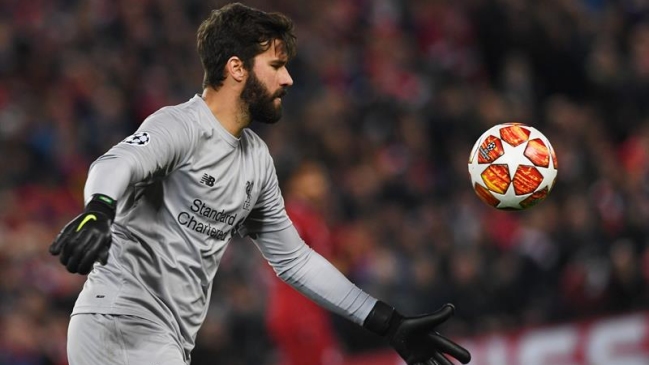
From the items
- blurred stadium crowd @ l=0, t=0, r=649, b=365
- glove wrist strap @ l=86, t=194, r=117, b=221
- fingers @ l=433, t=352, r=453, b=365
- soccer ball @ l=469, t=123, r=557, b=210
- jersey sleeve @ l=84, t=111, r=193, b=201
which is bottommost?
glove wrist strap @ l=86, t=194, r=117, b=221

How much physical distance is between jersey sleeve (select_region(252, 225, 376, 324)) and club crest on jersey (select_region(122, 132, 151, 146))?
98 centimetres

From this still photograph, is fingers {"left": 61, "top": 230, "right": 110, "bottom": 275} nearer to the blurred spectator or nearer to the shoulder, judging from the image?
the shoulder

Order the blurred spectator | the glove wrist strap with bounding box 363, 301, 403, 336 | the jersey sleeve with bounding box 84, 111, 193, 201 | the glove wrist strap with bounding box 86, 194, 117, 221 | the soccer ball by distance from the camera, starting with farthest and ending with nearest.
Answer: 1. the blurred spectator
2. the soccer ball
3. the glove wrist strap with bounding box 363, 301, 403, 336
4. the jersey sleeve with bounding box 84, 111, 193, 201
5. the glove wrist strap with bounding box 86, 194, 117, 221

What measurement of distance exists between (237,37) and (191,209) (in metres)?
0.73

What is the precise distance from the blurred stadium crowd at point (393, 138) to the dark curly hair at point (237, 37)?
499 centimetres

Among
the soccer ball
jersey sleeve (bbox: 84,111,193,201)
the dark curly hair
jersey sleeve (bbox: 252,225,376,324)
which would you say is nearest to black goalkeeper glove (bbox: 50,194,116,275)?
jersey sleeve (bbox: 84,111,193,201)

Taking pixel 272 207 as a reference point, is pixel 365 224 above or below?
above

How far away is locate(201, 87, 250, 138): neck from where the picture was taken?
4574mm

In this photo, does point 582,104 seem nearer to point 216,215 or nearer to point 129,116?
point 129,116

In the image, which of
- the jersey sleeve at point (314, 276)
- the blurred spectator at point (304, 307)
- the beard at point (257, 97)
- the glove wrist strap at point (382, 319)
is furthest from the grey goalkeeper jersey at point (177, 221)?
the blurred spectator at point (304, 307)

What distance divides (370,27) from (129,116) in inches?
141

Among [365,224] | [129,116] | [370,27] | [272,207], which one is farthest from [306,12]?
[272,207]

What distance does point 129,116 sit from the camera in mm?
12383

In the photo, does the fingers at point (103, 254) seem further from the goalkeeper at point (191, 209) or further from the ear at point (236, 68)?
the ear at point (236, 68)
